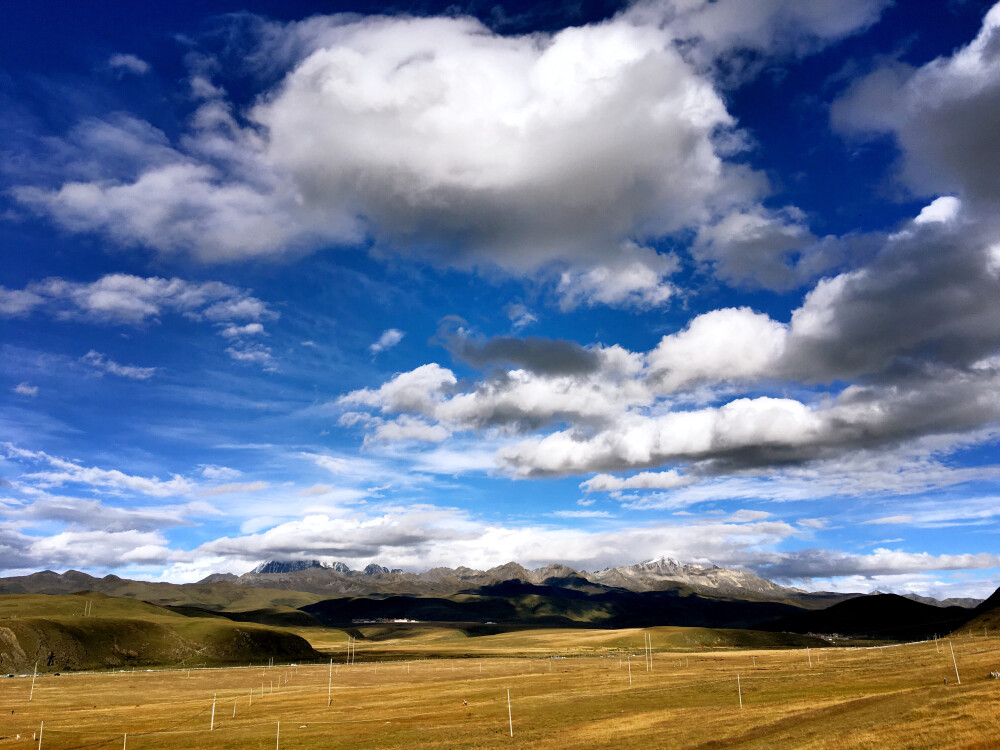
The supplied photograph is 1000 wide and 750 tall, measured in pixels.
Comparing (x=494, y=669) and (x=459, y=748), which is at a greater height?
(x=459, y=748)

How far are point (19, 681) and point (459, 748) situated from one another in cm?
17731

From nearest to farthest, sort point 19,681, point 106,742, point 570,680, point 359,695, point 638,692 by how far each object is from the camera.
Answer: point 106,742
point 638,692
point 359,695
point 570,680
point 19,681

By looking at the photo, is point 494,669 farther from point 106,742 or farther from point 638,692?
point 106,742

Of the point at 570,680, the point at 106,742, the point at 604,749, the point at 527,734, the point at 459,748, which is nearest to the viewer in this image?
the point at 604,749

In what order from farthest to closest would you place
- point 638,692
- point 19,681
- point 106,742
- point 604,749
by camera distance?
point 19,681
point 638,692
point 106,742
point 604,749

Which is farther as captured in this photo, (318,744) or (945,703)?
(318,744)

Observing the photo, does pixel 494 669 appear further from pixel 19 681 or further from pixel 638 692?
pixel 19 681

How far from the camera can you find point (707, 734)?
5750cm

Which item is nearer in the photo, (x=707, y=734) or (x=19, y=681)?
(x=707, y=734)

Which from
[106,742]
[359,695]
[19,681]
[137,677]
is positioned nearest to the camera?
[106,742]

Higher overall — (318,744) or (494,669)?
(318,744)

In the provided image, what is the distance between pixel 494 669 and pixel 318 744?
136379 millimetres

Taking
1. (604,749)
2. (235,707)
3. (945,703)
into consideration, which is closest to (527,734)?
(604,749)

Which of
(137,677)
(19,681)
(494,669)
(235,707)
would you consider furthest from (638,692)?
A: (19,681)
